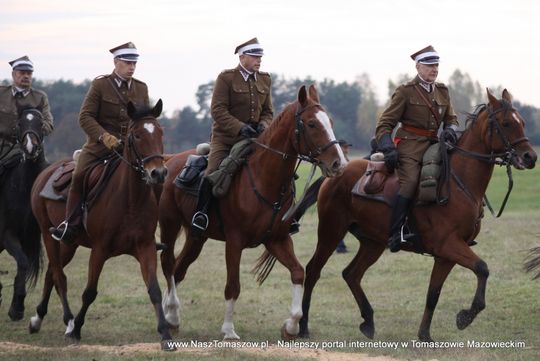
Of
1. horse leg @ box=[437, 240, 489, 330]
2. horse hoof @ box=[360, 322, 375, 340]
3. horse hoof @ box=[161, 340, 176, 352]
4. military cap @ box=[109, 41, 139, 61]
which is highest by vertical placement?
military cap @ box=[109, 41, 139, 61]

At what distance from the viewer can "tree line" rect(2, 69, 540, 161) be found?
7462 centimetres

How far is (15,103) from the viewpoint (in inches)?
602

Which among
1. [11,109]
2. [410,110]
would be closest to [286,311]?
[410,110]

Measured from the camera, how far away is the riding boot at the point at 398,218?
475 inches

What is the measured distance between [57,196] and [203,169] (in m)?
2.02

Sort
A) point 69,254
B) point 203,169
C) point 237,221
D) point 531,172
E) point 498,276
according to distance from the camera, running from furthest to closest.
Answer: point 531,172 < point 498,276 < point 69,254 < point 203,169 < point 237,221

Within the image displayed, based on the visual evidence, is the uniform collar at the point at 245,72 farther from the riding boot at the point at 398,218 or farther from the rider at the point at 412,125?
the riding boot at the point at 398,218

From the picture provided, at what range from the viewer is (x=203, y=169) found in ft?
42.4

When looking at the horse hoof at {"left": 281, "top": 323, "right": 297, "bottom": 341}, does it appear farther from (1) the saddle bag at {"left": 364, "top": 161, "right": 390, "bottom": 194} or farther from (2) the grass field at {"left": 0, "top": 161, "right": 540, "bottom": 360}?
(1) the saddle bag at {"left": 364, "top": 161, "right": 390, "bottom": 194}

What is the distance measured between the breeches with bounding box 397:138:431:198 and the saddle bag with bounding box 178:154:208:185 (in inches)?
101

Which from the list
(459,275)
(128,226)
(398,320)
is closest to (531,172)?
(459,275)

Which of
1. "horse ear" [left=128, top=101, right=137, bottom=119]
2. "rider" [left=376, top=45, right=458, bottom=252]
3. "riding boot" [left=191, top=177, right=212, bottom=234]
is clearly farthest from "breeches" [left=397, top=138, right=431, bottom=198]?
"horse ear" [left=128, top=101, right=137, bottom=119]

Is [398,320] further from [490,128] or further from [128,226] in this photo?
[128,226]

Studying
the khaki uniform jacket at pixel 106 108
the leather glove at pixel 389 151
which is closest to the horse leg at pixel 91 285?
the khaki uniform jacket at pixel 106 108
